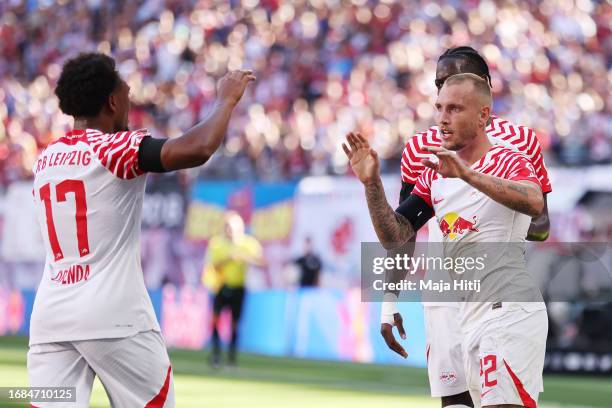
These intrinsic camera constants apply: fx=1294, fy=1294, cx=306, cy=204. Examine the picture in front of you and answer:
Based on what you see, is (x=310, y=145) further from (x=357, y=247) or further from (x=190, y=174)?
(x=357, y=247)

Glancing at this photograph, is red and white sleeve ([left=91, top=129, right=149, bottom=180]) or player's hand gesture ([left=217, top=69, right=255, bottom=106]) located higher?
player's hand gesture ([left=217, top=69, right=255, bottom=106])

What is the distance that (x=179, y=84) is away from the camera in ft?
96.9

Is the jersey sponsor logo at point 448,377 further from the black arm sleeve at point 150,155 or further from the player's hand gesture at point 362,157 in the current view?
the black arm sleeve at point 150,155

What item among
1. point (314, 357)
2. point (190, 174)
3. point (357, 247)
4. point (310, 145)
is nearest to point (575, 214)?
point (357, 247)

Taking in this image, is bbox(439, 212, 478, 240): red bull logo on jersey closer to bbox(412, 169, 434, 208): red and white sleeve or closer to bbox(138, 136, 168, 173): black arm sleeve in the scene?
bbox(412, 169, 434, 208): red and white sleeve

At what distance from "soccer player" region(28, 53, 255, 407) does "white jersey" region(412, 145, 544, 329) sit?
4.39 ft

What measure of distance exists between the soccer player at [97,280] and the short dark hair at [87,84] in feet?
0.09

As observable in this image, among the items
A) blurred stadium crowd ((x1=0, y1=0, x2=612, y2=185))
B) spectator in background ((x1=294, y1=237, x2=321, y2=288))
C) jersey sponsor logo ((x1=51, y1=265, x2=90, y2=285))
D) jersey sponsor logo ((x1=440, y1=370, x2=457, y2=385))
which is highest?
blurred stadium crowd ((x1=0, y1=0, x2=612, y2=185))

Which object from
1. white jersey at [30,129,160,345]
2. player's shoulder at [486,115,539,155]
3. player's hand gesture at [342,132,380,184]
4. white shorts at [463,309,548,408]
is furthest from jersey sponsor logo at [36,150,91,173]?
player's shoulder at [486,115,539,155]

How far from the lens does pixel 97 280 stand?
6125 mm

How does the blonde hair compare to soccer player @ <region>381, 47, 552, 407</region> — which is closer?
the blonde hair

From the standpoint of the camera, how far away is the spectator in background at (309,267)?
21.4 m

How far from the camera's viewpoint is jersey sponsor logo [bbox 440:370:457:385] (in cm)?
787

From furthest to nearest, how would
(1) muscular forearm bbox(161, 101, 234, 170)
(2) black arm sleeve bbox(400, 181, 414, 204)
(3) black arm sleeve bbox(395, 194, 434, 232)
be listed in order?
(2) black arm sleeve bbox(400, 181, 414, 204)
(3) black arm sleeve bbox(395, 194, 434, 232)
(1) muscular forearm bbox(161, 101, 234, 170)
